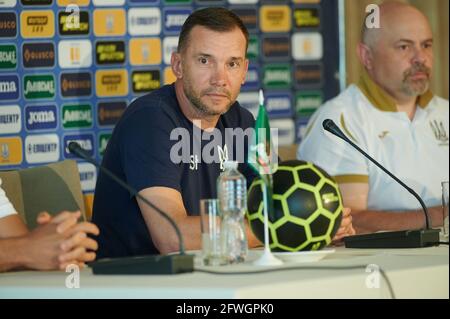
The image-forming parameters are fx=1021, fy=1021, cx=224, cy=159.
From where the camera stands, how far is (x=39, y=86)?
4098 mm

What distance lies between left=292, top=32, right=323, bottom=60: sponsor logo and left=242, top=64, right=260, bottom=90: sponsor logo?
21cm

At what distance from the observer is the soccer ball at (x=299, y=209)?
2486 mm

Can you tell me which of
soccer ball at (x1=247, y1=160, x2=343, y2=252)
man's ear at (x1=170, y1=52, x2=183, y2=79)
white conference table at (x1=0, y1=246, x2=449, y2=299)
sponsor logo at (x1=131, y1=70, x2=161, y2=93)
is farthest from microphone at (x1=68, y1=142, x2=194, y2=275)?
sponsor logo at (x1=131, y1=70, x2=161, y2=93)

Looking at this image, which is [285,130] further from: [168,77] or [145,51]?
[145,51]

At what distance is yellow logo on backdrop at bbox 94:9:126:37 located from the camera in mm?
4242

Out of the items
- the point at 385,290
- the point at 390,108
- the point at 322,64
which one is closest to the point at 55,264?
the point at 385,290

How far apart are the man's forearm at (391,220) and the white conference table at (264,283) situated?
1.16 metres

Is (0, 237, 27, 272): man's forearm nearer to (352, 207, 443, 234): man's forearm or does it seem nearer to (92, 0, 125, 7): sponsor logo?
(352, 207, 443, 234): man's forearm

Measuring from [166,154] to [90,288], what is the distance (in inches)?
Result: 42.1

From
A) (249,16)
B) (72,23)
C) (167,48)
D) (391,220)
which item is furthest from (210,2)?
(391,220)

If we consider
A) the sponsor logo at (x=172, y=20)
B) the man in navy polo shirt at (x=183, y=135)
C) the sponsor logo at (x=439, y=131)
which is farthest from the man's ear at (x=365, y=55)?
the man in navy polo shirt at (x=183, y=135)

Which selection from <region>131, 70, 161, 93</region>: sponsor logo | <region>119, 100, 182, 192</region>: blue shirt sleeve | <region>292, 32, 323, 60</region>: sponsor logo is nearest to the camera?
<region>119, 100, 182, 192</region>: blue shirt sleeve

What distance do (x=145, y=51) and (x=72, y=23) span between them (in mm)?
347

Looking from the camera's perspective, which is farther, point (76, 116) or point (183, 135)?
point (76, 116)
